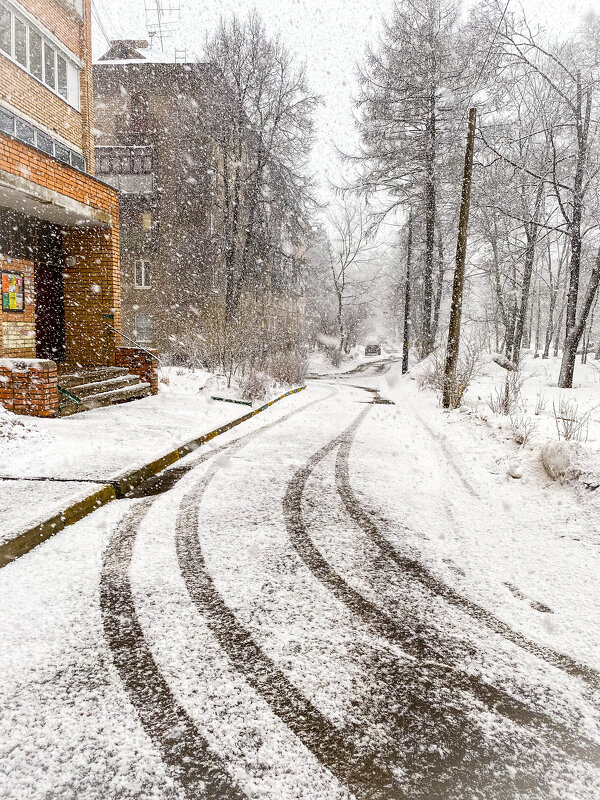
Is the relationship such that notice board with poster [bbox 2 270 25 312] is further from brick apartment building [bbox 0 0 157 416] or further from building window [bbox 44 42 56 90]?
building window [bbox 44 42 56 90]

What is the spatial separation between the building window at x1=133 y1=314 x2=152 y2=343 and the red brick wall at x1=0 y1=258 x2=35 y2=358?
15.9m

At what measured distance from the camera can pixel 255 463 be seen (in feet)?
21.4

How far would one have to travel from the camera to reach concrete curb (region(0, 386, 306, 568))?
3596 mm

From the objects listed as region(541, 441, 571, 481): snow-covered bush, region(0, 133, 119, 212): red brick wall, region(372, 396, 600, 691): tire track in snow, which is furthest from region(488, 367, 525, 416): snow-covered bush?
region(0, 133, 119, 212): red brick wall

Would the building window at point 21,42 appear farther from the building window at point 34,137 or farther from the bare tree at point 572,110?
the bare tree at point 572,110

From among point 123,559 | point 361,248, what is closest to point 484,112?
point 123,559

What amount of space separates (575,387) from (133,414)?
55.3 feet

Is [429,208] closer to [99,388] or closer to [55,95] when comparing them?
[55,95]

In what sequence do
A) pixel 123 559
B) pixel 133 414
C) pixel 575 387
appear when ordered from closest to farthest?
pixel 123 559 < pixel 133 414 < pixel 575 387

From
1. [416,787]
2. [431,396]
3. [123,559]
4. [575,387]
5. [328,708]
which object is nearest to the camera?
[416,787]

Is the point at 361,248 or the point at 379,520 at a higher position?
the point at 361,248

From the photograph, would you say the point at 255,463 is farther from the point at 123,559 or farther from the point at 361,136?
the point at 361,136

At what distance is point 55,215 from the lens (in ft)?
35.8

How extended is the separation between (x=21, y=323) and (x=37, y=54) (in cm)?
698
